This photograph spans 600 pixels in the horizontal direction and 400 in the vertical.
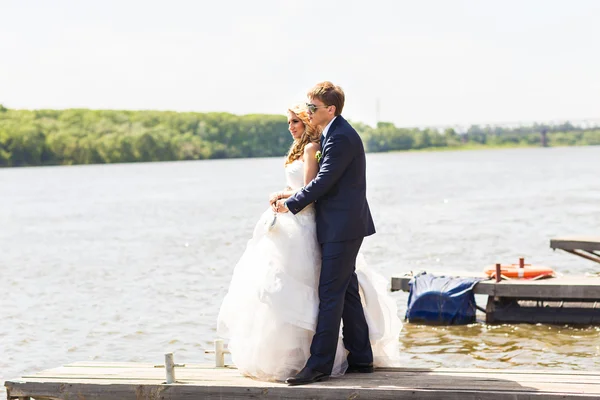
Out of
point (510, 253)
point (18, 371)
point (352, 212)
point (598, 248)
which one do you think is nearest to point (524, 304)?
point (598, 248)

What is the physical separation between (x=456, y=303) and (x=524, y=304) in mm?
1038

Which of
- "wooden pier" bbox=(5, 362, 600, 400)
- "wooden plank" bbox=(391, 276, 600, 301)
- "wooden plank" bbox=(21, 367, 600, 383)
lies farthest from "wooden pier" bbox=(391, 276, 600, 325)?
"wooden pier" bbox=(5, 362, 600, 400)

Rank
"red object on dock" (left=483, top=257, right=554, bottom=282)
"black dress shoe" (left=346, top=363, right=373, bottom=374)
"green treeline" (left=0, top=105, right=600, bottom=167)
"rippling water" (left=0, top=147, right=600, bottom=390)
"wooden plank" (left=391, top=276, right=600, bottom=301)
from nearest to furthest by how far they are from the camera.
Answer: "black dress shoe" (left=346, top=363, right=373, bottom=374) < "wooden plank" (left=391, top=276, right=600, bottom=301) < "rippling water" (left=0, top=147, right=600, bottom=390) < "red object on dock" (left=483, top=257, right=554, bottom=282) < "green treeline" (left=0, top=105, right=600, bottom=167)

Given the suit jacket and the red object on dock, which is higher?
the suit jacket

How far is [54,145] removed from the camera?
477ft

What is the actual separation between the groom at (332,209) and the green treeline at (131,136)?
135 meters

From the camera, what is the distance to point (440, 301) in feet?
50.5

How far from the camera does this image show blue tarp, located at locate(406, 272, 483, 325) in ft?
49.8

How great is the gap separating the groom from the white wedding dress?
4.6 inches

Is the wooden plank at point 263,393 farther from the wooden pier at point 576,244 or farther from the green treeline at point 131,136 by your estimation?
the green treeline at point 131,136

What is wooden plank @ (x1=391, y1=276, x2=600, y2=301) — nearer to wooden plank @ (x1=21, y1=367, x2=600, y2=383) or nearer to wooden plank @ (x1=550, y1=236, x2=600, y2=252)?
wooden plank @ (x1=550, y1=236, x2=600, y2=252)

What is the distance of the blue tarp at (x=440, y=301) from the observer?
49.8ft

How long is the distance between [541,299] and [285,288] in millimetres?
8434

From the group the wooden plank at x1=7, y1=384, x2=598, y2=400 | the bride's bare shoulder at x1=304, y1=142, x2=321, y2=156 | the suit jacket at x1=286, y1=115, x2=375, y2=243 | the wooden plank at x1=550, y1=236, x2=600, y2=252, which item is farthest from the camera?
the wooden plank at x1=550, y1=236, x2=600, y2=252
